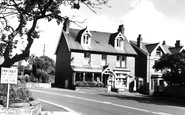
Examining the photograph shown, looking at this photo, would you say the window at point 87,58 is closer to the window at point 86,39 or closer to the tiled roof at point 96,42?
the tiled roof at point 96,42

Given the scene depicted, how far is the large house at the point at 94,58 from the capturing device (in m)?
41.9

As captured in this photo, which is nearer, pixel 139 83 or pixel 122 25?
A: pixel 139 83

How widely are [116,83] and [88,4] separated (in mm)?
33614

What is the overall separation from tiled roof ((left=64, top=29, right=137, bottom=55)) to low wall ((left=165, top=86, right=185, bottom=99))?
1214 centimetres

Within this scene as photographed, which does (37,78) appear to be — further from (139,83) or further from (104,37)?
(139,83)

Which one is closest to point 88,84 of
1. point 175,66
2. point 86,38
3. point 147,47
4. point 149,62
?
point 86,38

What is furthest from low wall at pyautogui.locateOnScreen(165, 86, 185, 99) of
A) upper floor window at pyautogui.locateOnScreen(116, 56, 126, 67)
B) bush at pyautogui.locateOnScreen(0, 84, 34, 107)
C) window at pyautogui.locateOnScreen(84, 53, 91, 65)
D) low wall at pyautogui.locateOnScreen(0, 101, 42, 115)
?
low wall at pyautogui.locateOnScreen(0, 101, 42, 115)

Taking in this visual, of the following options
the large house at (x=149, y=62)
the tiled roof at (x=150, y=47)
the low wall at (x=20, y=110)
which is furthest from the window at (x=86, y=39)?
the low wall at (x=20, y=110)

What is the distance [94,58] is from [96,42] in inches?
124

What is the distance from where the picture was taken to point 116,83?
44875 millimetres

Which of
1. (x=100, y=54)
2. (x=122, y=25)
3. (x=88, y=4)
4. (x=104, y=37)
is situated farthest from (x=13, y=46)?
(x=122, y=25)

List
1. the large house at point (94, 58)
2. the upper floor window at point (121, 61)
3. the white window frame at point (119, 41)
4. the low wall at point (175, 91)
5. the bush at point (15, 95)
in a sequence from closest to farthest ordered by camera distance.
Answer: the bush at point (15, 95) < the low wall at point (175, 91) < the large house at point (94, 58) < the upper floor window at point (121, 61) < the white window frame at point (119, 41)

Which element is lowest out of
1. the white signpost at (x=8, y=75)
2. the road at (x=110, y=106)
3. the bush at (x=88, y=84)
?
the road at (x=110, y=106)

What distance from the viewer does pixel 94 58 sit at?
4366 centimetres
